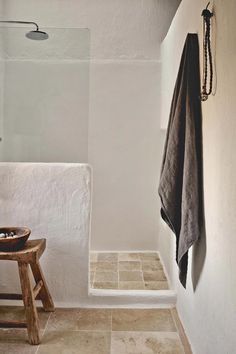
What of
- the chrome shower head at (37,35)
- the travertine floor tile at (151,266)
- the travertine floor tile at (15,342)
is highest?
the chrome shower head at (37,35)

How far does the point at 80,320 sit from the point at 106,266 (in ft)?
2.61

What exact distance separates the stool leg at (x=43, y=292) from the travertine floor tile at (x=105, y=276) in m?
0.43

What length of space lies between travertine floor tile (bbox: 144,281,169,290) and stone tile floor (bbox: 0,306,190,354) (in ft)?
0.69

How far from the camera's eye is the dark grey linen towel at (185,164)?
1.62 meters

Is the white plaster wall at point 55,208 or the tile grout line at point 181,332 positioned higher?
the white plaster wall at point 55,208

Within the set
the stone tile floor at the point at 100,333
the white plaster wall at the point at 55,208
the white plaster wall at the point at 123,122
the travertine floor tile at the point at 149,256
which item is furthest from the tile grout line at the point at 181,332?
the white plaster wall at the point at 123,122

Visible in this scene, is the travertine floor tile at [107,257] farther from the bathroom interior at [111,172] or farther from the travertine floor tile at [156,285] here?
the travertine floor tile at [156,285]

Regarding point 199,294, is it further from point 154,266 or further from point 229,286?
point 154,266

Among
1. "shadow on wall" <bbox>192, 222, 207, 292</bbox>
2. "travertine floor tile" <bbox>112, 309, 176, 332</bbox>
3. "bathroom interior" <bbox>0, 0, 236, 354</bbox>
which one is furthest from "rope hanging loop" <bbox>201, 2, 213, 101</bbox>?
"travertine floor tile" <bbox>112, 309, 176, 332</bbox>

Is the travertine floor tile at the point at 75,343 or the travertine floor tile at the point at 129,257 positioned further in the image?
the travertine floor tile at the point at 129,257

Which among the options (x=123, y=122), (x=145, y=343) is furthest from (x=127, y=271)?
(x=123, y=122)

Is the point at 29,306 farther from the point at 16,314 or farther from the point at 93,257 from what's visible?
the point at 93,257

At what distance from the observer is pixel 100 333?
2010 mm

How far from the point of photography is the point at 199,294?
1.68 m
